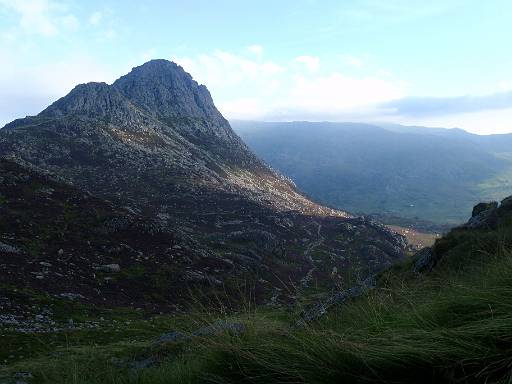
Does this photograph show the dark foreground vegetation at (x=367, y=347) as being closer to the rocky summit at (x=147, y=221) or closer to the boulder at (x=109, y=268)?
the rocky summit at (x=147, y=221)

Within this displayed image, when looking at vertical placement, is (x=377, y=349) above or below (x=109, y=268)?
above

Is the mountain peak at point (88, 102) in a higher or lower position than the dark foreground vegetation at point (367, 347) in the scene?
higher

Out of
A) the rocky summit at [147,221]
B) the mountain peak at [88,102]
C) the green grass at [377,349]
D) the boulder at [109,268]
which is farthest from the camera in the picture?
the mountain peak at [88,102]

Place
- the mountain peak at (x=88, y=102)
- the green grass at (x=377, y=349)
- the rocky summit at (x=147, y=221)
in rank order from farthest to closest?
the mountain peak at (x=88, y=102) < the rocky summit at (x=147, y=221) < the green grass at (x=377, y=349)

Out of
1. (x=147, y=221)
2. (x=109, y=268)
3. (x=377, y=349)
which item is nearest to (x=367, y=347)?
(x=377, y=349)

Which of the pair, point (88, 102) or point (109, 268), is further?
point (88, 102)

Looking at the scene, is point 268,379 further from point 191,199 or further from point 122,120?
point 122,120

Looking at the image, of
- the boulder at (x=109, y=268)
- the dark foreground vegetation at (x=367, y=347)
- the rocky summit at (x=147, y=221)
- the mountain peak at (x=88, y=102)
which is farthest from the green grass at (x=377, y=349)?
the mountain peak at (x=88, y=102)

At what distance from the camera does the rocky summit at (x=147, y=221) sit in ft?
131

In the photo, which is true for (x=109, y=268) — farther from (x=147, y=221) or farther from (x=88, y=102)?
(x=88, y=102)

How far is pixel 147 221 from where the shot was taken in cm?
5788

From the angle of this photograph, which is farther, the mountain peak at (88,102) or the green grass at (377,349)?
the mountain peak at (88,102)

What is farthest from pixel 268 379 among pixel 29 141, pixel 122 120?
pixel 122 120

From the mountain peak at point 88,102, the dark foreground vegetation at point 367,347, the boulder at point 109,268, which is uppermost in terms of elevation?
the mountain peak at point 88,102
